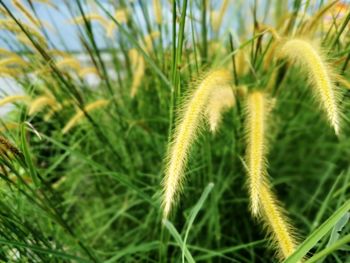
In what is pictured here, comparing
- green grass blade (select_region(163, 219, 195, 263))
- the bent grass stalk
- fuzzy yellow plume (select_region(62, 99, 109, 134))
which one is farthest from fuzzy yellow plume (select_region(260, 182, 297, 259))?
the bent grass stalk

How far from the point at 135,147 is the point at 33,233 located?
0.68 metres

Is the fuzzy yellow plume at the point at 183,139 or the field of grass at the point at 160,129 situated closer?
the fuzzy yellow plume at the point at 183,139

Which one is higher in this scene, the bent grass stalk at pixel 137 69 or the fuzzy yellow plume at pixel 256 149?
the fuzzy yellow plume at pixel 256 149

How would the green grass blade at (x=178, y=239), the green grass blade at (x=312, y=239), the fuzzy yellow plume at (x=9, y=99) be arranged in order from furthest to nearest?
the fuzzy yellow plume at (x=9, y=99) < the green grass blade at (x=178, y=239) < the green grass blade at (x=312, y=239)

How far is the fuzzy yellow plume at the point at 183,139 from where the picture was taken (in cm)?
69

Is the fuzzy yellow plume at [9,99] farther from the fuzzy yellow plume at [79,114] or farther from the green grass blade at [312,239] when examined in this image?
the green grass blade at [312,239]

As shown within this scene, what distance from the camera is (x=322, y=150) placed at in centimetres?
190

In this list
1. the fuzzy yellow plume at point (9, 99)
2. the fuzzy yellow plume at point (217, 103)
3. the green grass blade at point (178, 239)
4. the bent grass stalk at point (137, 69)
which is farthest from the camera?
the bent grass stalk at point (137, 69)

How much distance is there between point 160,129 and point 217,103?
1.94 ft

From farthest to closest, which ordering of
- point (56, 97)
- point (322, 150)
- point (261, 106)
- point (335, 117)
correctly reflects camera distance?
point (322, 150) → point (56, 97) → point (261, 106) → point (335, 117)

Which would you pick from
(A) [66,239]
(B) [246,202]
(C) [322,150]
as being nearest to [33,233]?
(A) [66,239]

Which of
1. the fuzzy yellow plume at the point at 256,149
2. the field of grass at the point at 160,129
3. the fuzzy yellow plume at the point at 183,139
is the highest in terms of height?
the fuzzy yellow plume at the point at 183,139

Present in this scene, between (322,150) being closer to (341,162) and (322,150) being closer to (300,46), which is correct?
(341,162)

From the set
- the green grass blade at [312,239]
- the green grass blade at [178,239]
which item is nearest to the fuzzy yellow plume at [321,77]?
the green grass blade at [312,239]
